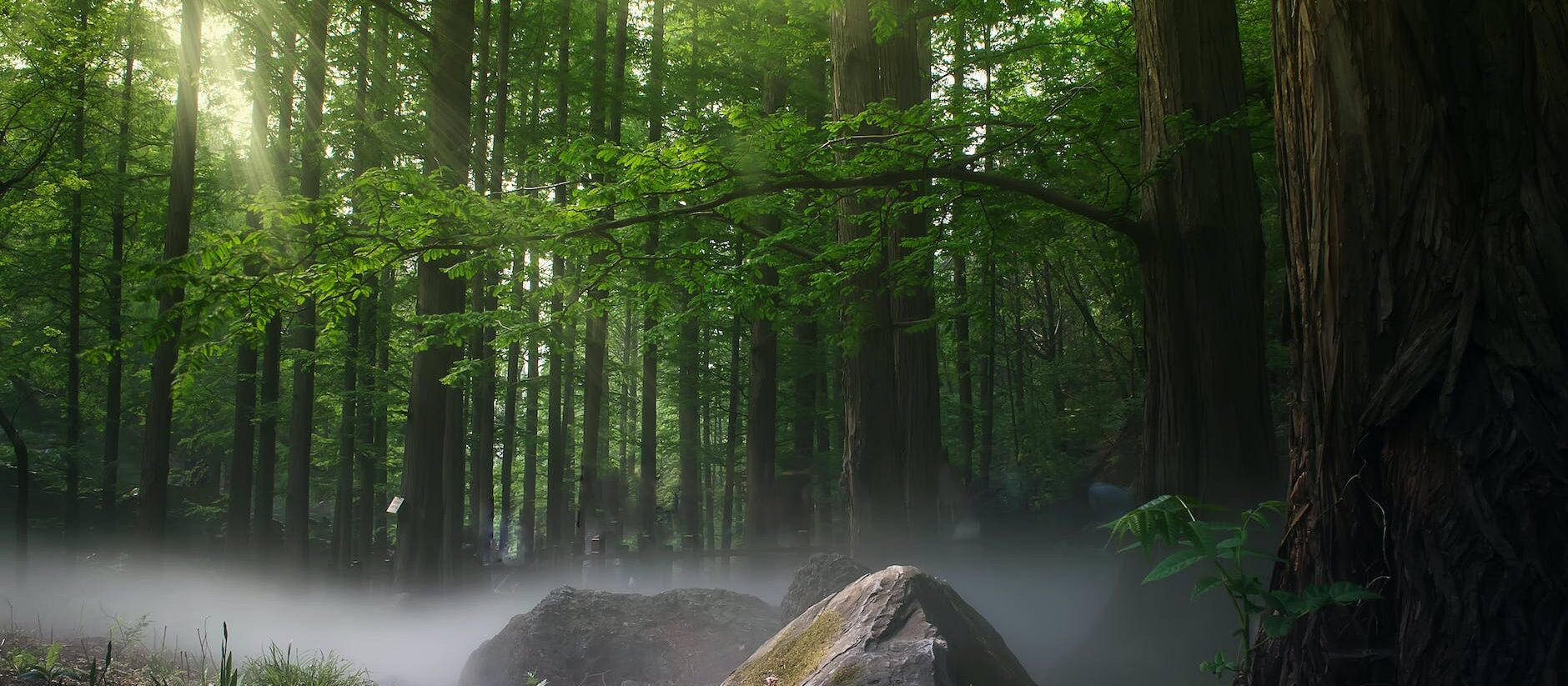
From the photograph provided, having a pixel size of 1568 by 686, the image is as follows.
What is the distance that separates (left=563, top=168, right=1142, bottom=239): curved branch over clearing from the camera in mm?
6336

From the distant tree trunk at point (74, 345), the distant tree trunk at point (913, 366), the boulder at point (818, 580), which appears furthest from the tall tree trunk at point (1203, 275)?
the distant tree trunk at point (74, 345)

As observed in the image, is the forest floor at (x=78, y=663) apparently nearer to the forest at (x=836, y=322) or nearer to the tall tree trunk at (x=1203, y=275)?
the forest at (x=836, y=322)

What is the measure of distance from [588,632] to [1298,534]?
6034 mm

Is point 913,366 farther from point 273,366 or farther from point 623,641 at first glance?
point 273,366

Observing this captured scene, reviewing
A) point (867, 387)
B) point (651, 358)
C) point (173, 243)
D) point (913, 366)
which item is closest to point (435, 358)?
point (173, 243)

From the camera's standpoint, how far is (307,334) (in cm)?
1708

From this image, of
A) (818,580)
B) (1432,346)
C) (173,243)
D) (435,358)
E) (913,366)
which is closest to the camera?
(1432,346)

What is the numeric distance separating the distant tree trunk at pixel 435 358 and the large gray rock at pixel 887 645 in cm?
825

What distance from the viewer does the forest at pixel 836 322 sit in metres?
3.05

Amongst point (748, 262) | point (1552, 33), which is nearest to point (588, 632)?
point (748, 262)

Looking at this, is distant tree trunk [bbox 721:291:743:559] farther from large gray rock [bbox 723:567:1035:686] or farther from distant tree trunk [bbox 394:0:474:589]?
large gray rock [bbox 723:567:1035:686]

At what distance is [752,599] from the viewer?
8.88 metres

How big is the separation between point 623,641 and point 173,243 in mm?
9448

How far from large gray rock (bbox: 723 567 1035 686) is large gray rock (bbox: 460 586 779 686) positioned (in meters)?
2.55
